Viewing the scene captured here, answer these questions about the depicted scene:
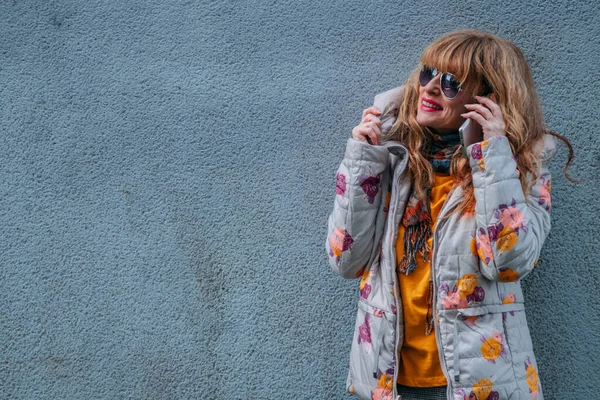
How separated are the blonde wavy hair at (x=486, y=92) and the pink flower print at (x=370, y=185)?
10 centimetres

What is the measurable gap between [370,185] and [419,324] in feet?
1.27

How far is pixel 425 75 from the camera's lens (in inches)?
74.9

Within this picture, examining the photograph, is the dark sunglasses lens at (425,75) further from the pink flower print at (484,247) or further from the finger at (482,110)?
the pink flower print at (484,247)

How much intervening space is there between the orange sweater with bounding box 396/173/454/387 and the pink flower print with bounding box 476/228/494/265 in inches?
5.3

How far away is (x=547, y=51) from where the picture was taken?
7.11 feet

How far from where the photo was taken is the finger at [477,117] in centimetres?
181

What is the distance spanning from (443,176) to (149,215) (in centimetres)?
98

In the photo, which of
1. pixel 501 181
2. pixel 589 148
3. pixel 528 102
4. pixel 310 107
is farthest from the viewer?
pixel 310 107

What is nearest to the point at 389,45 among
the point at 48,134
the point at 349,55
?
the point at 349,55

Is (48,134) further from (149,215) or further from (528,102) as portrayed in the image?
(528,102)

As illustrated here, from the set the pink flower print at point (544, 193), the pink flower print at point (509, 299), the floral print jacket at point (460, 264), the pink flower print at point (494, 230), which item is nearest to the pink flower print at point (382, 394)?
the floral print jacket at point (460, 264)

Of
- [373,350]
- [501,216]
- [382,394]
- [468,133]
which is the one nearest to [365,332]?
[373,350]

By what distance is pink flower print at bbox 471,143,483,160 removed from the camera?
1.78 meters

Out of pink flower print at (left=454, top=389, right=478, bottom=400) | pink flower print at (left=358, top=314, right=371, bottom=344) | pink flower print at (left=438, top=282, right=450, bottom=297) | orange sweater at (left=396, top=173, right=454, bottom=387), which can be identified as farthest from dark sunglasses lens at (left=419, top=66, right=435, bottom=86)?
pink flower print at (left=454, top=389, right=478, bottom=400)
